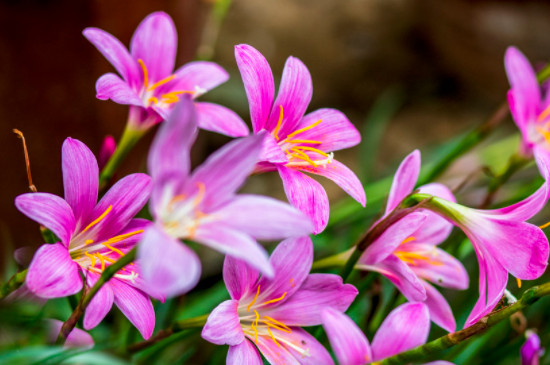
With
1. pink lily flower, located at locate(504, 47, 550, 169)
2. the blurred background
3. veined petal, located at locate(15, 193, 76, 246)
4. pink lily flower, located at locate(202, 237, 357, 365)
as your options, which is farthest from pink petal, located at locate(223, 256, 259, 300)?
the blurred background

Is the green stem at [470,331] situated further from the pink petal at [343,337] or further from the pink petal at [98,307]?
the pink petal at [98,307]

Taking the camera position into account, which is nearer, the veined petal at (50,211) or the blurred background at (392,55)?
the veined petal at (50,211)

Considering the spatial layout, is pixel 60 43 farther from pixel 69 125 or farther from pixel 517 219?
pixel 517 219

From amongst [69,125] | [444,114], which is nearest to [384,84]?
[444,114]

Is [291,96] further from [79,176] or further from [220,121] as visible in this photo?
[79,176]

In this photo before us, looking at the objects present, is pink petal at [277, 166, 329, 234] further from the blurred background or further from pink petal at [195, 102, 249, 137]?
the blurred background

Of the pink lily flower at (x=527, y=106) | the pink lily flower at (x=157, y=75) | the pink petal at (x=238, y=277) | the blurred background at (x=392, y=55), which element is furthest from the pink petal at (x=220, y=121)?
the blurred background at (x=392, y=55)
